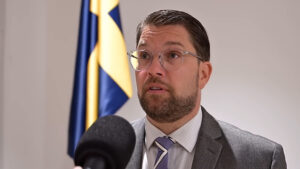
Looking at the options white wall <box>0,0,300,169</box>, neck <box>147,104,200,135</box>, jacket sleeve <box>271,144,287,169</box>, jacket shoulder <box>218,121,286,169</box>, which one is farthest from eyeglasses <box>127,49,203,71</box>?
white wall <box>0,0,300,169</box>

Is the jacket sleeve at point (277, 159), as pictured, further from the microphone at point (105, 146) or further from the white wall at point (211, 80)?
the white wall at point (211, 80)

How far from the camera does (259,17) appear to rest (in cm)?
262

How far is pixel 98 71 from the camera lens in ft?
7.91

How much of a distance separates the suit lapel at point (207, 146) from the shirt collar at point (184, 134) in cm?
2

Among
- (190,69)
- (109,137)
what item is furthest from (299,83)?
(109,137)

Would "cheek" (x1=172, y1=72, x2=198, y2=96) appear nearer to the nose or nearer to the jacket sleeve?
the nose

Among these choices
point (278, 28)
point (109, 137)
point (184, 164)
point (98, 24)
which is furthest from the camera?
point (278, 28)

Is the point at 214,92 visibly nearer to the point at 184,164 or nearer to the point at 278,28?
the point at 278,28

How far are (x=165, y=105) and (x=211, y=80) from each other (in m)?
1.46

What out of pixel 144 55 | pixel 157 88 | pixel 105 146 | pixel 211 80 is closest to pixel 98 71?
pixel 211 80

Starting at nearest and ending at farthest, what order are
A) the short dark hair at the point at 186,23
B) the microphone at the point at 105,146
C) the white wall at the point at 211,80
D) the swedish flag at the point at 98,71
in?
1. the microphone at the point at 105,146
2. the short dark hair at the point at 186,23
3. the swedish flag at the point at 98,71
4. the white wall at the point at 211,80

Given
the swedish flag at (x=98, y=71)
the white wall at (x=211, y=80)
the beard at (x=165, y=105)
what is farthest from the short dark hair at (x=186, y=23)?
the white wall at (x=211, y=80)

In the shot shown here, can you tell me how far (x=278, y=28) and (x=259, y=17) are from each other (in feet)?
0.53

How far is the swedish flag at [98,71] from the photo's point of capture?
2.40 meters
